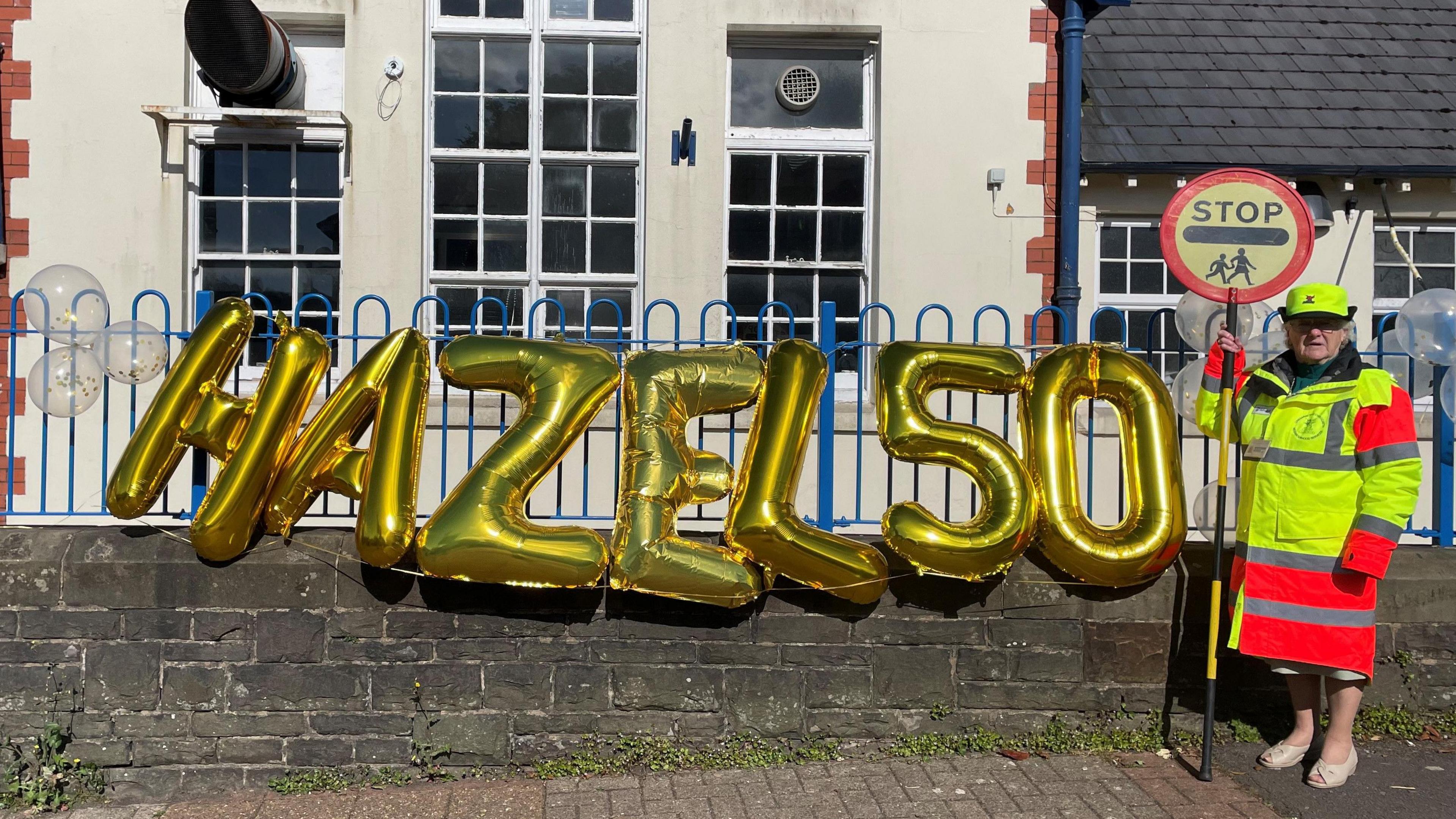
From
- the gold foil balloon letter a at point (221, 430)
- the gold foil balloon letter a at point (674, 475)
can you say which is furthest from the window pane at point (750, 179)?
the gold foil balloon letter a at point (221, 430)

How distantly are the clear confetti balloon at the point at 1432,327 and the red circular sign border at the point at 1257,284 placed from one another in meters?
0.61

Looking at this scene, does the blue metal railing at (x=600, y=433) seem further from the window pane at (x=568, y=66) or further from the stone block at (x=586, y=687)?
the stone block at (x=586, y=687)

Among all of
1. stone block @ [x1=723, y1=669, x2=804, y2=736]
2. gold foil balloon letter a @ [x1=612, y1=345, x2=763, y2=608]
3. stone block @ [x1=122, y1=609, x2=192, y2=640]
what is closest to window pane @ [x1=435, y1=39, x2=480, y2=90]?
gold foil balloon letter a @ [x1=612, y1=345, x2=763, y2=608]

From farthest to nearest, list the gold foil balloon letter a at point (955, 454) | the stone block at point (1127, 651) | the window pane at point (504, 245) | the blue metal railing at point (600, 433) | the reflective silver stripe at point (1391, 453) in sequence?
1. the window pane at point (504, 245)
2. the blue metal railing at point (600, 433)
3. the stone block at point (1127, 651)
4. the gold foil balloon letter a at point (955, 454)
5. the reflective silver stripe at point (1391, 453)

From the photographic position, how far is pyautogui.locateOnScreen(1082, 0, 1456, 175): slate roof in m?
7.66

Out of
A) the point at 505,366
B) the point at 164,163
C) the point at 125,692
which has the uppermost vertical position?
the point at 164,163

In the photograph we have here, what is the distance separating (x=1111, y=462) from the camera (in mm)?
7172

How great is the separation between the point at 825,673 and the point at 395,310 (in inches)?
163

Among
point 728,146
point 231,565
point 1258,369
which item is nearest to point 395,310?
point 728,146

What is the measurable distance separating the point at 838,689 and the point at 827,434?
108 cm

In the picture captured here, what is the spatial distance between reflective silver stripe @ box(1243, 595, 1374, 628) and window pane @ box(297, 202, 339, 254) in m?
5.98

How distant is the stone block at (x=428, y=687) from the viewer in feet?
14.5

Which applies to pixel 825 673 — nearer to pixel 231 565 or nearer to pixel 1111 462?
pixel 231 565

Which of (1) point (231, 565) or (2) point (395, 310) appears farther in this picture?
(2) point (395, 310)
